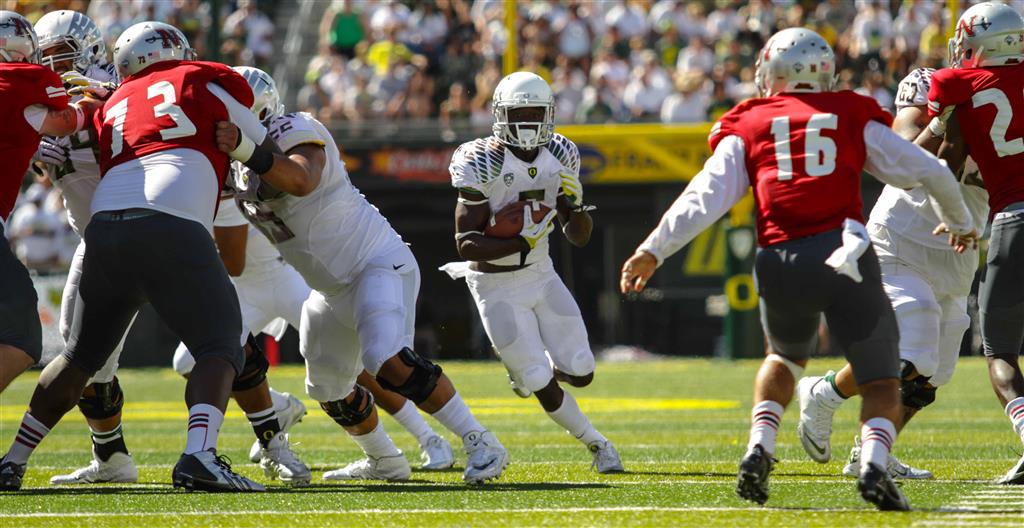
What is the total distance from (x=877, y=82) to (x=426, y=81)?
472cm

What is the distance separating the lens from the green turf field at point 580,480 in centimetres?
443

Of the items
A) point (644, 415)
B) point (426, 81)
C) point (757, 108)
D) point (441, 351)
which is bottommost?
point (441, 351)

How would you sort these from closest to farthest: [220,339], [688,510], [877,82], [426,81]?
[688,510]
[220,339]
[877,82]
[426,81]

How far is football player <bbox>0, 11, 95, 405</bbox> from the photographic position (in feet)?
16.8

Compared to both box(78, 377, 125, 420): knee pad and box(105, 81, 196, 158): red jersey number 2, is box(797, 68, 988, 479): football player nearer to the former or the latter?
box(105, 81, 196, 158): red jersey number 2

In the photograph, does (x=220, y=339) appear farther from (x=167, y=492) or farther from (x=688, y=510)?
(x=688, y=510)

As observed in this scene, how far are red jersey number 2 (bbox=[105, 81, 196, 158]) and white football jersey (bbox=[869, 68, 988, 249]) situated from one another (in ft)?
8.93

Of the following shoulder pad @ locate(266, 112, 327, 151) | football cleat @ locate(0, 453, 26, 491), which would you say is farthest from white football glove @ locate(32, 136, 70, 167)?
football cleat @ locate(0, 453, 26, 491)

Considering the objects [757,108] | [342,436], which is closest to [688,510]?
[757,108]

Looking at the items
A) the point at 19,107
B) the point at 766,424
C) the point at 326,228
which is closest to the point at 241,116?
the point at 326,228

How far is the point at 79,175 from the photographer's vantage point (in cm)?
584

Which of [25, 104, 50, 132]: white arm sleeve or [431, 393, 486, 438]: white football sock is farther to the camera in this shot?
[431, 393, 486, 438]: white football sock

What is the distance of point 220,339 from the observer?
4.97 meters

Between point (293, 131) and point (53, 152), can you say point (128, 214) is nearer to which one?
point (293, 131)
